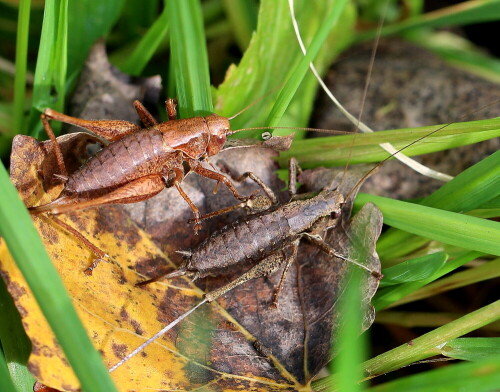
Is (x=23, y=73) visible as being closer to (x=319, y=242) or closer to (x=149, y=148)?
(x=149, y=148)

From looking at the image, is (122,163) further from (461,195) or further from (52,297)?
(461,195)

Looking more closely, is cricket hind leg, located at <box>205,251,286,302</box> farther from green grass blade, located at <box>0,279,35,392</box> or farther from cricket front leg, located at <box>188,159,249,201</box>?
green grass blade, located at <box>0,279,35,392</box>

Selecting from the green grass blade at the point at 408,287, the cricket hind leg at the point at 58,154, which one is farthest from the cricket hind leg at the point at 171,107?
the green grass blade at the point at 408,287

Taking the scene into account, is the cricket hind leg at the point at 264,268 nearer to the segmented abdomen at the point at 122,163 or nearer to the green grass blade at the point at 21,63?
the segmented abdomen at the point at 122,163

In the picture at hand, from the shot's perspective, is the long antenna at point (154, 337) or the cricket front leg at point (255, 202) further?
the cricket front leg at point (255, 202)

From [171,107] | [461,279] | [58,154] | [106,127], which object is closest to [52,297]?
[58,154]

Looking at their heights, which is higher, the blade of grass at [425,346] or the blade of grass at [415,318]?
the blade of grass at [415,318]

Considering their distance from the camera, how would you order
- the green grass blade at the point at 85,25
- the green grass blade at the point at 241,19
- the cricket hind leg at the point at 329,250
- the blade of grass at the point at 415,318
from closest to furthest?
1. the cricket hind leg at the point at 329,250
2. the blade of grass at the point at 415,318
3. the green grass blade at the point at 85,25
4. the green grass blade at the point at 241,19
